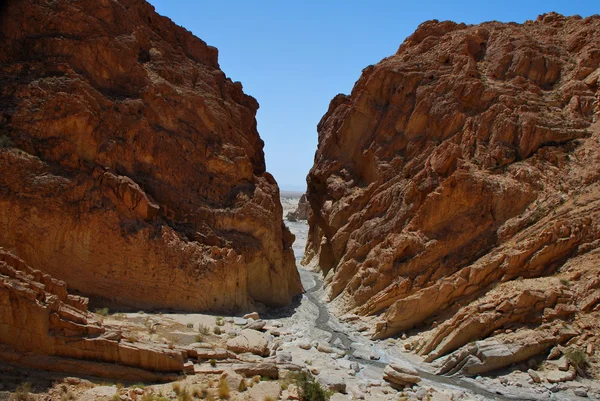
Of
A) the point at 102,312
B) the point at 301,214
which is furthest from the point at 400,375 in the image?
the point at 301,214

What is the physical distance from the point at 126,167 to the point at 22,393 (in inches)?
445

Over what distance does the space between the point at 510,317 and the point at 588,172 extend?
870 cm

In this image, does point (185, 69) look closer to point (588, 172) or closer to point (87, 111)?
point (87, 111)

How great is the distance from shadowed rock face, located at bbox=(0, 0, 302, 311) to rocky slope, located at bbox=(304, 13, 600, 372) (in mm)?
7074

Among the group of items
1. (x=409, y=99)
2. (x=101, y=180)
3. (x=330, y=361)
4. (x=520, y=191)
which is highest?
(x=409, y=99)

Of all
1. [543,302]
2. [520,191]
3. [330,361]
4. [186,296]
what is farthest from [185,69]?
[543,302]

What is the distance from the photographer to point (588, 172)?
22.2 metres

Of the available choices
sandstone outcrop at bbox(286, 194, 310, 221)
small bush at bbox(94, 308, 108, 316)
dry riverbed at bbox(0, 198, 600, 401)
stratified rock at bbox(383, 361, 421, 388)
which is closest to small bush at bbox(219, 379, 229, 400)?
dry riverbed at bbox(0, 198, 600, 401)

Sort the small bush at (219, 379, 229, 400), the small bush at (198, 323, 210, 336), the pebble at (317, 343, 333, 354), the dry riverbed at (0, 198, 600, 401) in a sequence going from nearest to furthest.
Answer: the dry riverbed at (0, 198, 600, 401) → the small bush at (219, 379, 229, 400) → the small bush at (198, 323, 210, 336) → the pebble at (317, 343, 333, 354)

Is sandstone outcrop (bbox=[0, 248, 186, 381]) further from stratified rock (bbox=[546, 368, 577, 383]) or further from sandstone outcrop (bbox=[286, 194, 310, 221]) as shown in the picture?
sandstone outcrop (bbox=[286, 194, 310, 221])

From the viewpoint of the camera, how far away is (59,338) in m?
12.6

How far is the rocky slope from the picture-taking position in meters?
19.1

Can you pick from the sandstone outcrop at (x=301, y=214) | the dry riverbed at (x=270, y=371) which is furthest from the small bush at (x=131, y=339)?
the sandstone outcrop at (x=301, y=214)

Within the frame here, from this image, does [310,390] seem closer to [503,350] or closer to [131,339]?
[131,339]
